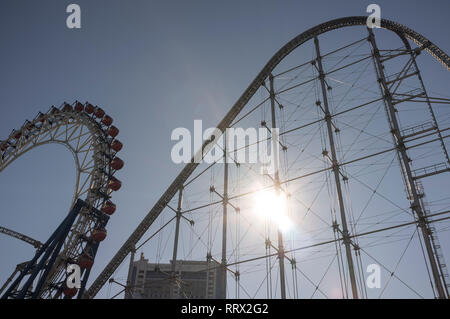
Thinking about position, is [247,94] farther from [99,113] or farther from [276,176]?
[99,113]

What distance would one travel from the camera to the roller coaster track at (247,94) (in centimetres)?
1925

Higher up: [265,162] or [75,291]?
[265,162]

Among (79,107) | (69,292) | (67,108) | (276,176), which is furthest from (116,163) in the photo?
(276,176)

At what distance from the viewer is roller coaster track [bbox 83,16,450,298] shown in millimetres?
19247

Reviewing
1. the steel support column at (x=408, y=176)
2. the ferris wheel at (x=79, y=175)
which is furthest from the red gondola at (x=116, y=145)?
the steel support column at (x=408, y=176)

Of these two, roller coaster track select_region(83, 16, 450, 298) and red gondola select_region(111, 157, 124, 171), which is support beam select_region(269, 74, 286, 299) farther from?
red gondola select_region(111, 157, 124, 171)

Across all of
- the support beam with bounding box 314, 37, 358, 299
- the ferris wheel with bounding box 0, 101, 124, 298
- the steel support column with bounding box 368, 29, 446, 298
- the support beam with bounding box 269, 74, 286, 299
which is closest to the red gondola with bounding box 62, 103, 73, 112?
the ferris wheel with bounding box 0, 101, 124, 298

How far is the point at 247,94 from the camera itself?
22.8 metres

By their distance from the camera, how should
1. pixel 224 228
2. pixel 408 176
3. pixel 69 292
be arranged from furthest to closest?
1. pixel 69 292
2. pixel 224 228
3. pixel 408 176
